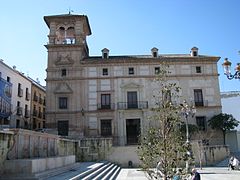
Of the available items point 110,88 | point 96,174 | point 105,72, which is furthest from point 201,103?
point 96,174

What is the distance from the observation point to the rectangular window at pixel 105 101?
1159 inches

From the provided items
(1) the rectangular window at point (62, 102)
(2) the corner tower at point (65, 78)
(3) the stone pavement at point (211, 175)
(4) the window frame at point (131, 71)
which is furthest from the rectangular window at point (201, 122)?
(1) the rectangular window at point (62, 102)

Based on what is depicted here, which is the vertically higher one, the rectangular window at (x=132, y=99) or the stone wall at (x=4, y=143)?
the rectangular window at (x=132, y=99)

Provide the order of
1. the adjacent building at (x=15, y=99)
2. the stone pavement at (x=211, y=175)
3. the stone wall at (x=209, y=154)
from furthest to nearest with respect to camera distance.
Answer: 1. the adjacent building at (x=15, y=99)
2. the stone wall at (x=209, y=154)
3. the stone pavement at (x=211, y=175)

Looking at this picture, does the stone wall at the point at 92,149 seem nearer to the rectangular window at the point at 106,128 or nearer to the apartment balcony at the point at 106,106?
the rectangular window at the point at 106,128

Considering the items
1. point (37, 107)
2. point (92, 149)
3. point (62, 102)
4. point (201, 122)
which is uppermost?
point (37, 107)

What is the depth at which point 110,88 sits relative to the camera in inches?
1173

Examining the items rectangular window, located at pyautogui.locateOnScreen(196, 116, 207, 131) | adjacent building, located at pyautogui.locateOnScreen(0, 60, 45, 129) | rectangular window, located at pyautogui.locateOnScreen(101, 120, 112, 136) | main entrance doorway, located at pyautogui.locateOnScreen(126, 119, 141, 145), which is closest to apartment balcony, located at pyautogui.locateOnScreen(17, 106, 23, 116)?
adjacent building, located at pyautogui.locateOnScreen(0, 60, 45, 129)

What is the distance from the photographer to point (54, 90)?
29.6 metres

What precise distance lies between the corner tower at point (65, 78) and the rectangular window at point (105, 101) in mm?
2100

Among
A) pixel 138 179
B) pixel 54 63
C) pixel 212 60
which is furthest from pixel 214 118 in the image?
pixel 54 63

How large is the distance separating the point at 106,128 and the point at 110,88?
13.8 feet

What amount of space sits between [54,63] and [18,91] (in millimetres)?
6129

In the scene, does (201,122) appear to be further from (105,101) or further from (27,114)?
(27,114)
